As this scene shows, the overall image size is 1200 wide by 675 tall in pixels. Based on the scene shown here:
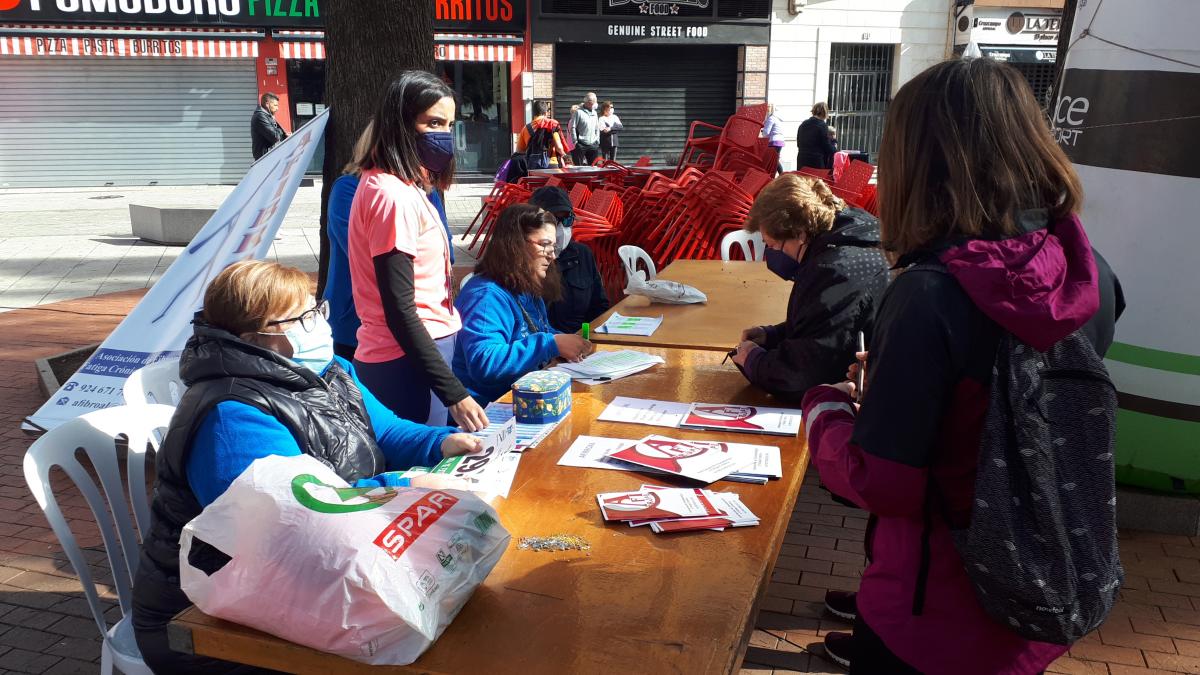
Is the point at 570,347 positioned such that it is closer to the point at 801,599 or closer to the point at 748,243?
the point at 801,599

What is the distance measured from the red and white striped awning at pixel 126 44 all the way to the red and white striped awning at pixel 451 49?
684 millimetres

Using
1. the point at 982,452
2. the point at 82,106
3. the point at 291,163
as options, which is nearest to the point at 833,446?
the point at 982,452

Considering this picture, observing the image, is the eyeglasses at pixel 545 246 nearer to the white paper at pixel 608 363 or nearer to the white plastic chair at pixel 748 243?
the white paper at pixel 608 363

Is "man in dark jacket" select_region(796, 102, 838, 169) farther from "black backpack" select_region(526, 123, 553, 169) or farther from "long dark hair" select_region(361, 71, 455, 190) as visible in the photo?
"long dark hair" select_region(361, 71, 455, 190)

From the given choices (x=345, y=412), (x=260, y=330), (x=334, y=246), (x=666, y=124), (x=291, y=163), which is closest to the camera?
(x=260, y=330)

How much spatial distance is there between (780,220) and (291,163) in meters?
2.64

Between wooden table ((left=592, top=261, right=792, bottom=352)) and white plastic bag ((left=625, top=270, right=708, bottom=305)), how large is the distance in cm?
4

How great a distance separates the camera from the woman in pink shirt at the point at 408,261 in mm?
2904

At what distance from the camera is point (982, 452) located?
1.46 m

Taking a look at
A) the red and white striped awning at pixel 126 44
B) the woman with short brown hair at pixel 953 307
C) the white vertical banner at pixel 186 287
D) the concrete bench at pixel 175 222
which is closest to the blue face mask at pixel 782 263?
the woman with short brown hair at pixel 953 307

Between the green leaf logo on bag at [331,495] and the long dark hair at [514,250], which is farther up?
the long dark hair at [514,250]

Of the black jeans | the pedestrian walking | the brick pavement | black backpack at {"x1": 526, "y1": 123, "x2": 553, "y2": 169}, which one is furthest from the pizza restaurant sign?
the brick pavement

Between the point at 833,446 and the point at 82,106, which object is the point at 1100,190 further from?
the point at 82,106

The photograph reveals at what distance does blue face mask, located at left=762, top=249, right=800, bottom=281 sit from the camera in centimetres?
335
